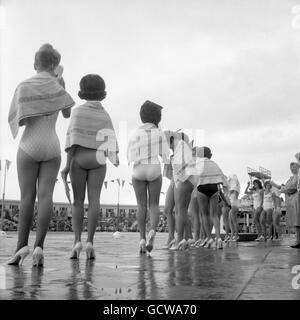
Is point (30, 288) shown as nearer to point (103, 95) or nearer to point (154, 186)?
point (103, 95)

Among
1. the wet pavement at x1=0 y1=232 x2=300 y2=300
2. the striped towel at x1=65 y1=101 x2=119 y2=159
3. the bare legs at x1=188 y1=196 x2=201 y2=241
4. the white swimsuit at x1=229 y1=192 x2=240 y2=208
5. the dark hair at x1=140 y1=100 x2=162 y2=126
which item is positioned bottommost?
the wet pavement at x1=0 y1=232 x2=300 y2=300

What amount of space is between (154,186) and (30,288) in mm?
3533

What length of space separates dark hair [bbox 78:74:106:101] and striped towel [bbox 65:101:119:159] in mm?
86

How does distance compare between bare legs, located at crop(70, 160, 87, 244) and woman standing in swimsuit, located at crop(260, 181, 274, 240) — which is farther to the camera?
woman standing in swimsuit, located at crop(260, 181, 274, 240)

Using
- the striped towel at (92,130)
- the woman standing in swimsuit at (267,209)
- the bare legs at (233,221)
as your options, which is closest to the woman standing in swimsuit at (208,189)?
the striped towel at (92,130)

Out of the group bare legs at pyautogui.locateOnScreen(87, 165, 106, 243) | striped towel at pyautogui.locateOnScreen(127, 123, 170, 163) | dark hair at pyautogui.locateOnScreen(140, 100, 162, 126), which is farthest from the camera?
dark hair at pyautogui.locateOnScreen(140, 100, 162, 126)

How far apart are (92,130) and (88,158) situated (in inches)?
12.4

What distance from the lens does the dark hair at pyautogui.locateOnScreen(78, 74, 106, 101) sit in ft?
16.9

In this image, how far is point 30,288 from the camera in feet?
8.25

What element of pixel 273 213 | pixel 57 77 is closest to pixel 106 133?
pixel 57 77

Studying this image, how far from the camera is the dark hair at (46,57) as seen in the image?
4.33 metres

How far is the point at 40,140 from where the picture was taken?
13.3ft

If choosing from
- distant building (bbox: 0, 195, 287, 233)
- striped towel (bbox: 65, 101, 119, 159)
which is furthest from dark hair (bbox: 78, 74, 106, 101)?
distant building (bbox: 0, 195, 287, 233)

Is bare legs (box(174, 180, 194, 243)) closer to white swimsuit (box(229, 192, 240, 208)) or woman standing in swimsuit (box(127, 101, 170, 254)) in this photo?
woman standing in swimsuit (box(127, 101, 170, 254))
